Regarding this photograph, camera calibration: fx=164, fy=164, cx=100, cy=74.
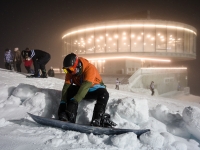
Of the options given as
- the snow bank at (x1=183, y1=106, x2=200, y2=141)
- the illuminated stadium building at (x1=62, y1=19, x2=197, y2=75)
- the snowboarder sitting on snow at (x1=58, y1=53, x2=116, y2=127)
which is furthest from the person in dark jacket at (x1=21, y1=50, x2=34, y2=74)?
the illuminated stadium building at (x1=62, y1=19, x2=197, y2=75)

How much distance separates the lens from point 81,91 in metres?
3.08

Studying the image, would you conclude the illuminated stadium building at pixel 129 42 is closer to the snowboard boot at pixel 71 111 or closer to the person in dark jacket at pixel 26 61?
the person in dark jacket at pixel 26 61

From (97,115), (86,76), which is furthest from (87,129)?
(86,76)

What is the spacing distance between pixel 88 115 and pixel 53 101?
0.99 metres

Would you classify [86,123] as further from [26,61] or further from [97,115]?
[26,61]

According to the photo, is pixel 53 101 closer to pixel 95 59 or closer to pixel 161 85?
pixel 161 85

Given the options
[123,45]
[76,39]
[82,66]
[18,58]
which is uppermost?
[76,39]

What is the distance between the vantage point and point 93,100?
3709 mm

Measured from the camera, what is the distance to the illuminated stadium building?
96.1 ft

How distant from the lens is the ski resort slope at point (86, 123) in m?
2.35

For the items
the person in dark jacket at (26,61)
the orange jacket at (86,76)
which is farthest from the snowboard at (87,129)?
the person in dark jacket at (26,61)

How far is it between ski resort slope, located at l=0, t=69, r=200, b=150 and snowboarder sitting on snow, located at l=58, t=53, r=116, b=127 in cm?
35

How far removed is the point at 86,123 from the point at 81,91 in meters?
0.76

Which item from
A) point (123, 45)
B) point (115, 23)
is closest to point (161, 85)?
point (123, 45)
